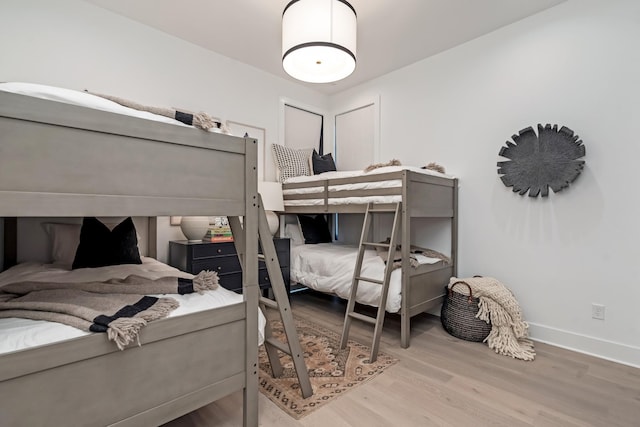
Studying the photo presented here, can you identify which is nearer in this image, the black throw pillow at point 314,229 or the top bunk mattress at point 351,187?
the top bunk mattress at point 351,187

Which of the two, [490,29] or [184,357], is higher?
[490,29]

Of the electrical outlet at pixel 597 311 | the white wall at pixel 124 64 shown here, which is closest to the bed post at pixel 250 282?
the white wall at pixel 124 64

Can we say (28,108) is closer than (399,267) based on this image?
Yes

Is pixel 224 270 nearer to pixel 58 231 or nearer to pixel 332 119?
pixel 58 231

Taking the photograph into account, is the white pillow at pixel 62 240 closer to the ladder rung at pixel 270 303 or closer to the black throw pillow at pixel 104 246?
the black throw pillow at pixel 104 246

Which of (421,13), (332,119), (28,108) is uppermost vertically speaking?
(421,13)

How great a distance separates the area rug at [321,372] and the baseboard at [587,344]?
1307mm

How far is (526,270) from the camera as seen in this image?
102 inches

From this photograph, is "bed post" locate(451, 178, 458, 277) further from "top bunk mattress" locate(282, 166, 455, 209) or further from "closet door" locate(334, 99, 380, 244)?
"closet door" locate(334, 99, 380, 244)

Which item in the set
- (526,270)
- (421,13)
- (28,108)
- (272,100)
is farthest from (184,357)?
(272,100)

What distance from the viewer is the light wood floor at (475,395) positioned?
1505 mm

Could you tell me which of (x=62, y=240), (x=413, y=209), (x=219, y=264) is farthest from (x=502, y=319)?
(x=62, y=240)

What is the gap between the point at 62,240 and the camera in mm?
2367

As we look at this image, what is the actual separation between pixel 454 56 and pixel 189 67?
8.59 ft
